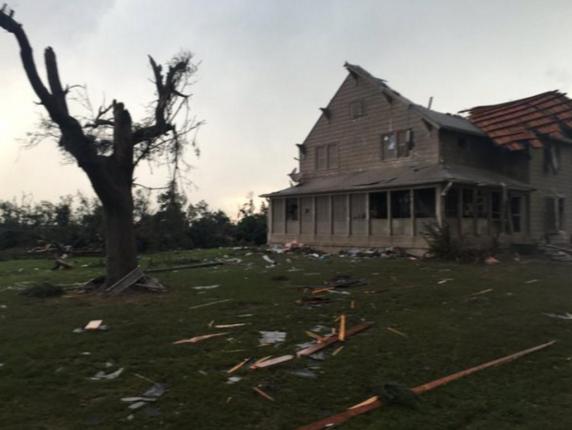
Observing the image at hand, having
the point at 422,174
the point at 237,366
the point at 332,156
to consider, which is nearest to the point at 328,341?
the point at 237,366

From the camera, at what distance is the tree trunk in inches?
439

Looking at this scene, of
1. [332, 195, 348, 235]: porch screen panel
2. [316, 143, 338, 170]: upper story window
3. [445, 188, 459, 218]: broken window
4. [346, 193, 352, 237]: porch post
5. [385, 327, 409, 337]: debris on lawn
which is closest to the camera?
[385, 327, 409, 337]: debris on lawn

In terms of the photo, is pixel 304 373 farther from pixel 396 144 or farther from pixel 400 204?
pixel 396 144

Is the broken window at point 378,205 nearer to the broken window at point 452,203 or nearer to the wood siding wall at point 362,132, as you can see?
the wood siding wall at point 362,132

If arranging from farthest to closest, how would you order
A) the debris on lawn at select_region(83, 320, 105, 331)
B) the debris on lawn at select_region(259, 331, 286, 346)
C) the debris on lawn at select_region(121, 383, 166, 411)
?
1. the debris on lawn at select_region(83, 320, 105, 331)
2. the debris on lawn at select_region(259, 331, 286, 346)
3. the debris on lawn at select_region(121, 383, 166, 411)

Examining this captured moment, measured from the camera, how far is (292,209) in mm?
27312

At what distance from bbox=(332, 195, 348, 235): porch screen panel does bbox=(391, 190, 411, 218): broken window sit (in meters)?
2.65

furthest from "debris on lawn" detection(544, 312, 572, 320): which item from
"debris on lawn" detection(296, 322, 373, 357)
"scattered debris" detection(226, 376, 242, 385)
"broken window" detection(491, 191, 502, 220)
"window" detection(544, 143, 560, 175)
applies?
"window" detection(544, 143, 560, 175)

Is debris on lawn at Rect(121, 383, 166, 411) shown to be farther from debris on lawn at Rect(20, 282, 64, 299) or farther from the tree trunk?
debris on lawn at Rect(20, 282, 64, 299)

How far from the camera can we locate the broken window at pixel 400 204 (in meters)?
21.8

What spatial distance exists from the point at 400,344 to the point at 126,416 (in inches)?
142

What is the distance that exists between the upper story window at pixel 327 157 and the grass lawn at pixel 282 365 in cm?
1670

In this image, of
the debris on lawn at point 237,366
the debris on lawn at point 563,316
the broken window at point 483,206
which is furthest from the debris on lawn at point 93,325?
the broken window at point 483,206

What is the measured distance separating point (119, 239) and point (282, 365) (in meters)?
6.76
